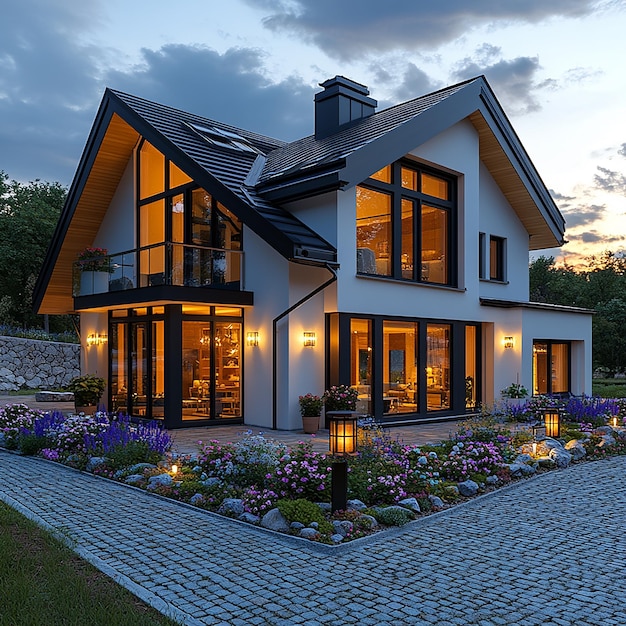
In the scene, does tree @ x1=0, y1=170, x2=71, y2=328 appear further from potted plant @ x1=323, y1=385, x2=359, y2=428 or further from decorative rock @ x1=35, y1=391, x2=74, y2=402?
potted plant @ x1=323, y1=385, x2=359, y2=428

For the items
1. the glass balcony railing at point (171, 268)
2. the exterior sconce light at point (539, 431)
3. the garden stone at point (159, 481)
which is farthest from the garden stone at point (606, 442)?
the glass balcony railing at point (171, 268)

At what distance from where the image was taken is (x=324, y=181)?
12.5 metres

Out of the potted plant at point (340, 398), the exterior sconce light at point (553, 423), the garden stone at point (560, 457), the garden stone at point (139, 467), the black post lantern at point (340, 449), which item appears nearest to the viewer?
the black post lantern at point (340, 449)

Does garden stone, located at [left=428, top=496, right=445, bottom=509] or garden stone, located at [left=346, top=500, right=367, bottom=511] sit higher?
garden stone, located at [left=346, top=500, right=367, bottom=511]

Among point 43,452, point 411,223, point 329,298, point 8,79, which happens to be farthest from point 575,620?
point 8,79

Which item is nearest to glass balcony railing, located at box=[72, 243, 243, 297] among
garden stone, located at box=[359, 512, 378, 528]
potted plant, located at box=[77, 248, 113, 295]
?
potted plant, located at box=[77, 248, 113, 295]

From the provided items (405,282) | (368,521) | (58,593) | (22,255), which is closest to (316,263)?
(405,282)

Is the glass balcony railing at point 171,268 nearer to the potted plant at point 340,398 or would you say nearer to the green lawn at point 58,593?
the potted plant at point 340,398

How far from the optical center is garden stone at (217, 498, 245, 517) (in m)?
6.52

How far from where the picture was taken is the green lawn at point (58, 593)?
389 centimetres

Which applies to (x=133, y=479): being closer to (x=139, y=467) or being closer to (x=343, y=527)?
(x=139, y=467)

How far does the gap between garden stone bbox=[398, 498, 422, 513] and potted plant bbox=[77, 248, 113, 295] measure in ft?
33.5

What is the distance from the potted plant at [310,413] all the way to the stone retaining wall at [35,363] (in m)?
15.6

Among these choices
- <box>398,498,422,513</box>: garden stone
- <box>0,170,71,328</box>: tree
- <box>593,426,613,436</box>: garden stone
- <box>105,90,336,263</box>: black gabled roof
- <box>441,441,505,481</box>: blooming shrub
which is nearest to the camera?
<box>398,498,422,513</box>: garden stone
